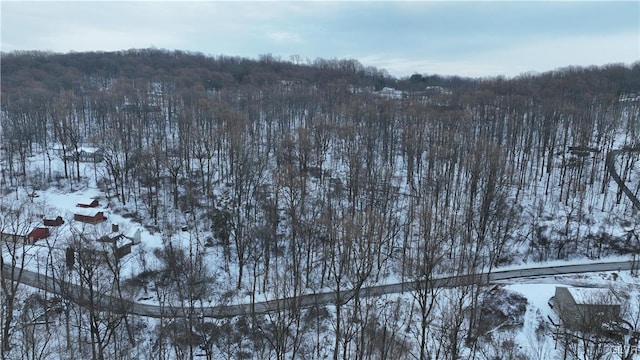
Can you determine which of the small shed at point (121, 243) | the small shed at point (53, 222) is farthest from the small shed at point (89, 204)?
the small shed at point (121, 243)

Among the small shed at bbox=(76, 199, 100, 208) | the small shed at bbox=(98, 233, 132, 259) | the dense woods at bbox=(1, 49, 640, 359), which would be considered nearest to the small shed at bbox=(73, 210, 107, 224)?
the small shed at bbox=(76, 199, 100, 208)

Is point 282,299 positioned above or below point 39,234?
below

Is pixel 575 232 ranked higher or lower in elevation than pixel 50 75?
lower

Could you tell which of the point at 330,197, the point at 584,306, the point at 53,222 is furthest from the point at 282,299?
the point at 53,222

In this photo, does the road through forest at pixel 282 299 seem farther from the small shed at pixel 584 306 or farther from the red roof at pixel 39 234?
the small shed at pixel 584 306

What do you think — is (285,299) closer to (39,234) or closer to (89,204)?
(39,234)

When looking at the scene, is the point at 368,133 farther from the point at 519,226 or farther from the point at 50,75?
the point at 50,75

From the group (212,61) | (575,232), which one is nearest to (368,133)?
(575,232)
